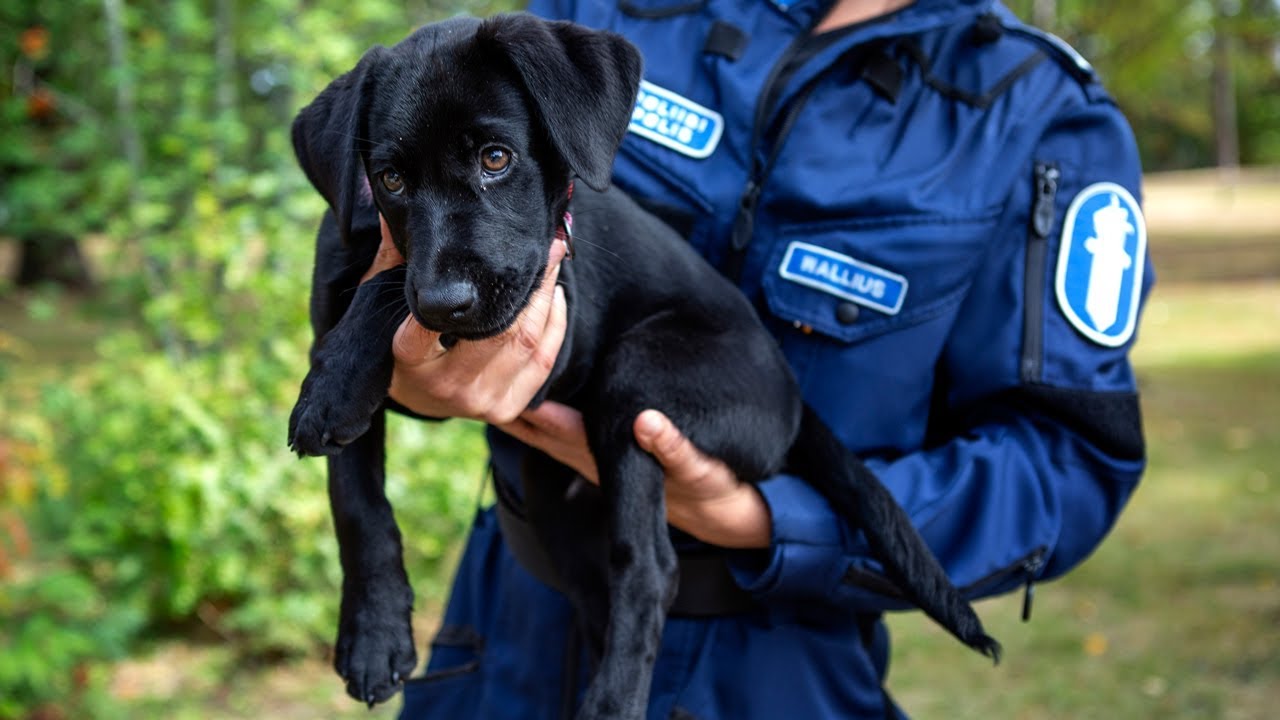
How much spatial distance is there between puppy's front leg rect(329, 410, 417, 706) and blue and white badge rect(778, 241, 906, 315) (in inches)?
29.9

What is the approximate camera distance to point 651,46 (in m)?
2.20

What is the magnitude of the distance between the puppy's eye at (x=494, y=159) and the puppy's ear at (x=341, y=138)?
193mm

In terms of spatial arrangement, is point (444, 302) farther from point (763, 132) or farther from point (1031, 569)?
point (1031, 569)

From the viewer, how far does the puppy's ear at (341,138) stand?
6.09 feet

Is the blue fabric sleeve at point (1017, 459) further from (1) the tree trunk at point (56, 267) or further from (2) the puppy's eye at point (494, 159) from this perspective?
(1) the tree trunk at point (56, 267)

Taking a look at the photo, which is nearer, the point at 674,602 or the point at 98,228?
the point at 674,602

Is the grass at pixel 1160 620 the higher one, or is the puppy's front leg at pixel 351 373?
the puppy's front leg at pixel 351 373

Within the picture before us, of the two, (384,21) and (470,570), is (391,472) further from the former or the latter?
(470,570)

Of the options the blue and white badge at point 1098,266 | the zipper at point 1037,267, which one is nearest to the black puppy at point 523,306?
the zipper at point 1037,267

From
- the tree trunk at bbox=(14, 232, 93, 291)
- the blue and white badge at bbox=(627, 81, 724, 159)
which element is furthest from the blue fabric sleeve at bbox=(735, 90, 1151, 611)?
the tree trunk at bbox=(14, 232, 93, 291)

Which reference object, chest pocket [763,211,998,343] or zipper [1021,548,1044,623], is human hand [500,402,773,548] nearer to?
chest pocket [763,211,998,343]

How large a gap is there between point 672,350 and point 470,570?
0.57 meters

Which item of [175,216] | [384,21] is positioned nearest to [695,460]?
[384,21]

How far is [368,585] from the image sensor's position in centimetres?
187
